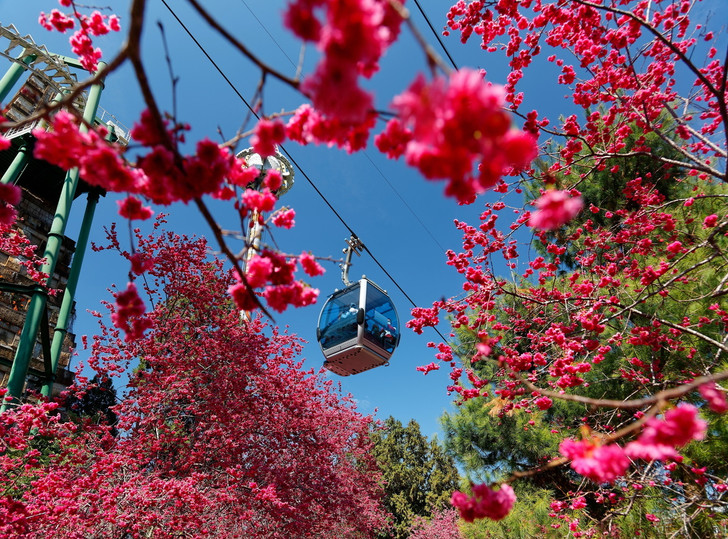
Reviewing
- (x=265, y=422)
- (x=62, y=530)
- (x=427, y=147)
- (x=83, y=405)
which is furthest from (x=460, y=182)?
(x=83, y=405)

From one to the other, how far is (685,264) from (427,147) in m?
6.82

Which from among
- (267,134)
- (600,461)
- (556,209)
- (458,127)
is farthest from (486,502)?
(267,134)

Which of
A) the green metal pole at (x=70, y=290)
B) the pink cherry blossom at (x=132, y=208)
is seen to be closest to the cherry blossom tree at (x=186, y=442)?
the green metal pole at (x=70, y=290)

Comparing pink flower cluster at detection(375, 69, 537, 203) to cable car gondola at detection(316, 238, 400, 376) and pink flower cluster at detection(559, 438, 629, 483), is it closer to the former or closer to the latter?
pink flower cluster at detection(559, 438, 629, 483)

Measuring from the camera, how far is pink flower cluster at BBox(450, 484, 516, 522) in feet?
5.29

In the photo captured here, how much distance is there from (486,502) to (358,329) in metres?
4.19

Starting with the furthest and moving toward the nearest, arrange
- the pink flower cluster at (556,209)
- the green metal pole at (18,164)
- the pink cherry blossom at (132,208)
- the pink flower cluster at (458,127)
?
the green metal pole at (18,164)
the pink cherry blossom at (132,208)
the pink flower cluster at (556,209)
the pink flower cluster at (458,127)

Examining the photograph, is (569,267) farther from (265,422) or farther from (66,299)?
(66,299)

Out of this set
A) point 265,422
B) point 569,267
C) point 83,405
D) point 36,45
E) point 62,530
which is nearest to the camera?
point 62,530

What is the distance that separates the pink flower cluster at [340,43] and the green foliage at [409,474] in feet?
66.5

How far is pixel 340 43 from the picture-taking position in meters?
0.94

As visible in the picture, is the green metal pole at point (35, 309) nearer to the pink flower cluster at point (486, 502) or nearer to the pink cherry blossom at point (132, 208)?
the pink cherry blossom at point (132, 208)

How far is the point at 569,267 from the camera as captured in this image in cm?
1049

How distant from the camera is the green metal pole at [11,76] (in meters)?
8.84
